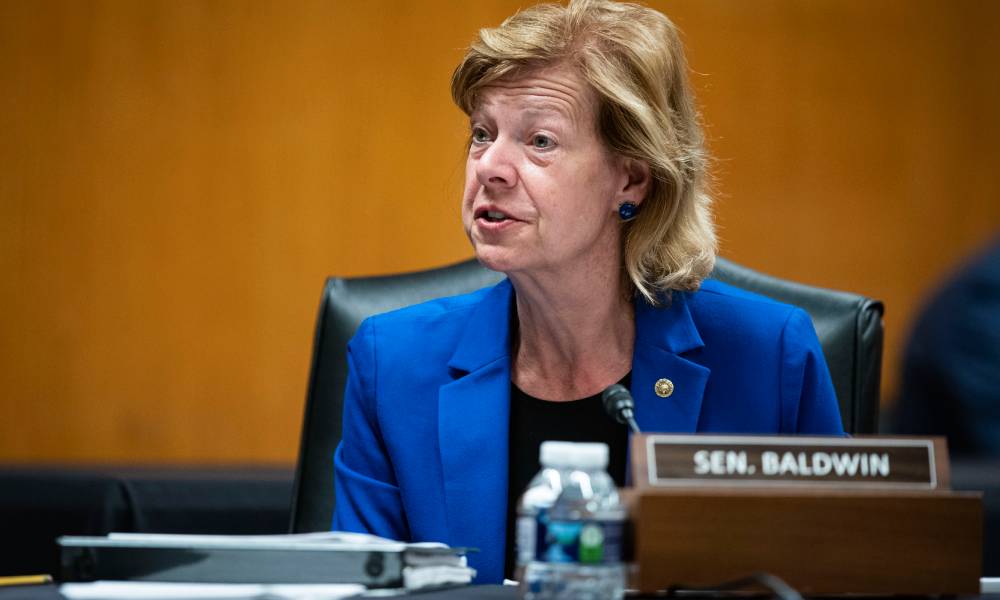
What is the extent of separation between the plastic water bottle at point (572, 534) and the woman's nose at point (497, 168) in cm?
63

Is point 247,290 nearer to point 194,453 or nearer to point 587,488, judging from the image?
point 194,453

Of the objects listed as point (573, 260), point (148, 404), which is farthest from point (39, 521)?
point (148, 404)

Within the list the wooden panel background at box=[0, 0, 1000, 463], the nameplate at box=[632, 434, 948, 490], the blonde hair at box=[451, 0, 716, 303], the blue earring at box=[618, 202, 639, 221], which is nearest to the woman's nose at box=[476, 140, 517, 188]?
the blonde hair at box=[451, 0, 716, 303]

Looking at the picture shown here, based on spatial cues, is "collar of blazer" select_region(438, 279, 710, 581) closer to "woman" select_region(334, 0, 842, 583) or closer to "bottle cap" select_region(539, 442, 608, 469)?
"woman" select_region(334, 0, 842, 583)

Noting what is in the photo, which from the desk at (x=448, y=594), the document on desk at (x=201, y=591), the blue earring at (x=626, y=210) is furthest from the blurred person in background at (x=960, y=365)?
the document on desk at (x=201, y=591)

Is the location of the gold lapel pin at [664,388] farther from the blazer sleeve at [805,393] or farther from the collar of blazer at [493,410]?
the blazer sleeve at [805,393]

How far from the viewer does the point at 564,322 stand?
5.76 feet

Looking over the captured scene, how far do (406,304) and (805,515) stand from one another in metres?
0.97

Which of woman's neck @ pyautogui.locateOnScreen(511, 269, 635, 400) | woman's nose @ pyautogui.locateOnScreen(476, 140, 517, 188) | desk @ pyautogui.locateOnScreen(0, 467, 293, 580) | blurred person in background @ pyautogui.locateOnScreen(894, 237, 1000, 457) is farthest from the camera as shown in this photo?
blurred person in background @ pyautogui.locateOnScreen(894, 237, 1000, 457)

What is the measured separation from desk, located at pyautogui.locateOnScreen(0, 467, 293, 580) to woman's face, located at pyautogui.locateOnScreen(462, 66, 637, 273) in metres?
0.71

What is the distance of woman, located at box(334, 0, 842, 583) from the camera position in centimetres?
163

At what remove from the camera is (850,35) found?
3.88 metres

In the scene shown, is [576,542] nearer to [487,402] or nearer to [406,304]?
[487,402]

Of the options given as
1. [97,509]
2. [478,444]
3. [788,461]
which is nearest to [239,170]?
[97,509]
